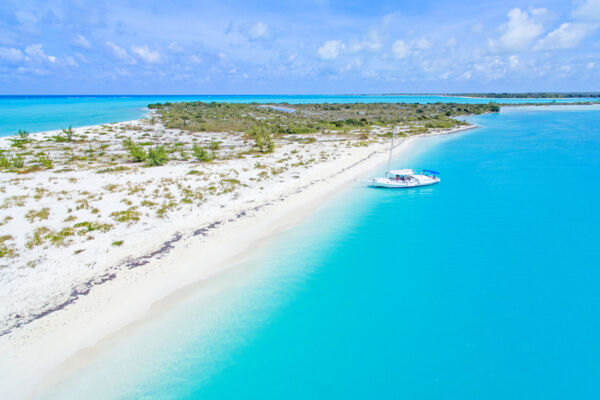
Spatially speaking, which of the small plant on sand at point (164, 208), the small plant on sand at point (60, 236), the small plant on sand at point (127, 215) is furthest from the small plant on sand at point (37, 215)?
the small plant on sand at point (164, 208)

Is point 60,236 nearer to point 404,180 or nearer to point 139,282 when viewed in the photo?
point 139,282

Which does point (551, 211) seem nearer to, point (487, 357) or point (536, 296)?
point (536, 296)

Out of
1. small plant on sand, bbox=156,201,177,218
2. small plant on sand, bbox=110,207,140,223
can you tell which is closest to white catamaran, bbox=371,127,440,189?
small plant on sand, bbox=156,201,177,218

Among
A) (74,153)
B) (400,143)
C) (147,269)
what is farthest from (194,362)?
(400,143)

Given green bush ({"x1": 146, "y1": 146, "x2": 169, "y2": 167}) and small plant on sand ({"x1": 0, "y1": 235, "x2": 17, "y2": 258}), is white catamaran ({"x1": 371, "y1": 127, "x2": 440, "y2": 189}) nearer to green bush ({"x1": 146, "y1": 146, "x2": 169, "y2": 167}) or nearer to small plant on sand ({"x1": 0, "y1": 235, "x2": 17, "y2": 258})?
green bush ({"x1": 146, "y1": 146, "x2": 169, "y2": 167})

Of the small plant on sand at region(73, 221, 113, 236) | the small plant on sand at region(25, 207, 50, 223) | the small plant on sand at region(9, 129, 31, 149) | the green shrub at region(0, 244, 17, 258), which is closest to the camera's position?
the green shrub at region(0, 244, 17, 258)

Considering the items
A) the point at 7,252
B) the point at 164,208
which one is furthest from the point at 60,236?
the point at 164,208
